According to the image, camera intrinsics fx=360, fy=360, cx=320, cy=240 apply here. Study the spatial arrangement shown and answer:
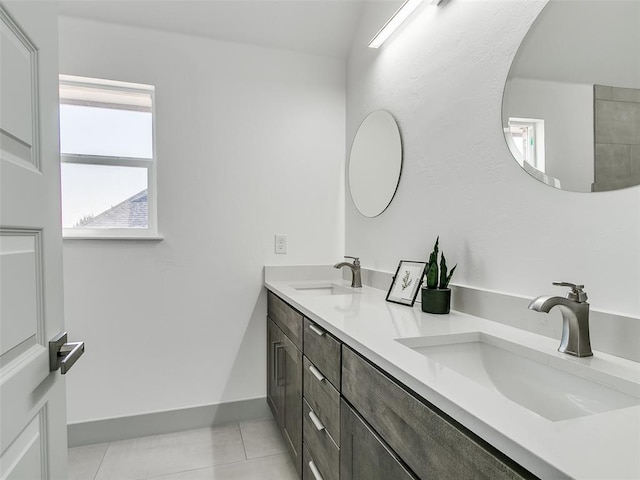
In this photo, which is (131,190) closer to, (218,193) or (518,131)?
(218,193)

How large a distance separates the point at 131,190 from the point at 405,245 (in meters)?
1.62

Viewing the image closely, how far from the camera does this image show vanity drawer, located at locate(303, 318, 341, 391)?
118cm

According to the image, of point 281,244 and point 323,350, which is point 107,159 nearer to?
point 281,244

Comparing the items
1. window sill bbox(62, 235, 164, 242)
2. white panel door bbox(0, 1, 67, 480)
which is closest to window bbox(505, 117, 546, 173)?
white panel door bbox(0, 1, 67, 480)

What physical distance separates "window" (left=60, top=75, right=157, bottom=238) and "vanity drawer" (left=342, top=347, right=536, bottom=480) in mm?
1639

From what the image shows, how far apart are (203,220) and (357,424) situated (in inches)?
61.9

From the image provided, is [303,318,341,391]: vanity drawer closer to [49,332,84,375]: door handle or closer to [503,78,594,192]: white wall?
[49,332,84,375]: door handle

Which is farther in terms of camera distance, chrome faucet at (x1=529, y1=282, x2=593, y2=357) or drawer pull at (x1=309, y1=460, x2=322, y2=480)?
drawer pull at (x1=309, y1=460, x2=322, y2=480)

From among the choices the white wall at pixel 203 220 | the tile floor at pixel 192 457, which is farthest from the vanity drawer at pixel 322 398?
the white wall at pixel 203 220

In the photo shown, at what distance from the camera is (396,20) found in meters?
1.70

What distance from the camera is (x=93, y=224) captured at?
2068mm

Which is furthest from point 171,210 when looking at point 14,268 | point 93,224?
Answer: point 14,268

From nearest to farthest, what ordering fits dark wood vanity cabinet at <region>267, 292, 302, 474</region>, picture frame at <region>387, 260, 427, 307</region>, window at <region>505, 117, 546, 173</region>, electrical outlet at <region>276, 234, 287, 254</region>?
1. window at <region>505, 117, 546, 173</region>
2. picture frame at <region>387, 260, 427, 307</region>
3. dark wood vanity cabinet at <region>267, 292, 302, 474</region>
4. electrical outlet at <region>276, 234, 287, 254</region>

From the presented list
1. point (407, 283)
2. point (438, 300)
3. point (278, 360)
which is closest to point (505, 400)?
point (438, 300)
